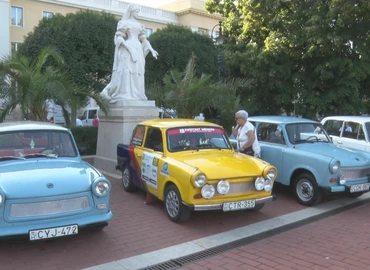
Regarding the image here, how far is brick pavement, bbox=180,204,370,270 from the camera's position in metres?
4.35

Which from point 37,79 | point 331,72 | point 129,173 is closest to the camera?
point 129,173

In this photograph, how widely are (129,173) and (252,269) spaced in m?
3.94

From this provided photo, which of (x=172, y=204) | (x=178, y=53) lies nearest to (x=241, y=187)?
(x=172, y=204)

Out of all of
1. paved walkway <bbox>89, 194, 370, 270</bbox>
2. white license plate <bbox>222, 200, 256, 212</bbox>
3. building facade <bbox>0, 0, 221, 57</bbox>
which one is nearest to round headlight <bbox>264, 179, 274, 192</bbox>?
white license plate <bbox>222, 200, 256, 212</bbox>

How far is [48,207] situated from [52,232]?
0.30 m

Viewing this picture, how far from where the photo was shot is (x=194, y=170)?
5.31m

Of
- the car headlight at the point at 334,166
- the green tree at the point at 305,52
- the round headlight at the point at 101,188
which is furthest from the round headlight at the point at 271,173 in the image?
the green tree at the point at 305,52

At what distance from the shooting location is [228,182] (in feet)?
17.6

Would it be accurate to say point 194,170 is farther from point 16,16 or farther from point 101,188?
point 16,16

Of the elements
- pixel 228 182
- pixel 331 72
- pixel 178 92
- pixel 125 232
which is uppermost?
pixel 331 72

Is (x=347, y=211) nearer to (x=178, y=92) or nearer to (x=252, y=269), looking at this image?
(x=252, y=269)

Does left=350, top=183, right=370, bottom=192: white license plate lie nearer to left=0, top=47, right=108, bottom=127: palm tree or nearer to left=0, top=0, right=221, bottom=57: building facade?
left=0, top=47, right=108, bottom=127: palm tree

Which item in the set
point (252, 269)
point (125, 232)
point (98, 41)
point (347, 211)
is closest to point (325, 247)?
point (252, 269)

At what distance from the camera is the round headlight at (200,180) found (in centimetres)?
521
